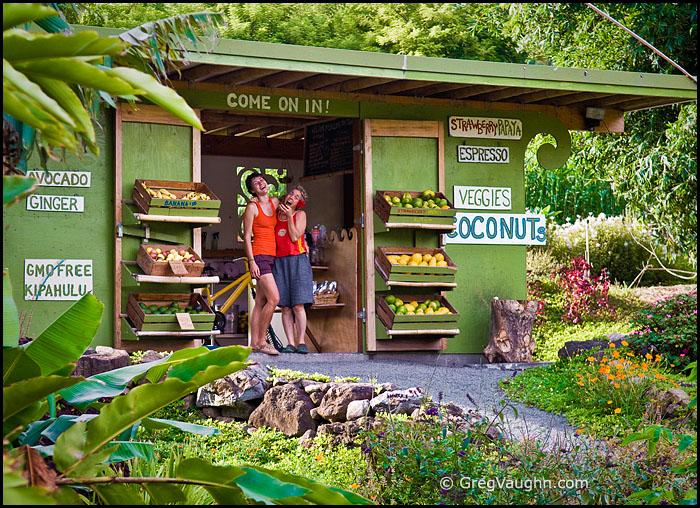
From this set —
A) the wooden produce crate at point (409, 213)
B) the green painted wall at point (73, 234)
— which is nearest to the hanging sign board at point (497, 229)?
the wooden produce crate at point (409, 213)

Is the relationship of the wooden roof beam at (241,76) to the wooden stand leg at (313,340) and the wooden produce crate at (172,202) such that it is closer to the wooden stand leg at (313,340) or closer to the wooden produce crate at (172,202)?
the wooden produce crate at (172,202)

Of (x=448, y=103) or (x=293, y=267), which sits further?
(x=448, y=103)

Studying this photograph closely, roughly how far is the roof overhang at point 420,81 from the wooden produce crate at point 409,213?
119 centimetres

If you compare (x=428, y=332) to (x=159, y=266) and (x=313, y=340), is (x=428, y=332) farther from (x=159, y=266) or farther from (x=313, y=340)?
(x=159, y=266)

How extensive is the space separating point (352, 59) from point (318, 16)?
20.9 metres

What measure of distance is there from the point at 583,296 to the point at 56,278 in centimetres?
955

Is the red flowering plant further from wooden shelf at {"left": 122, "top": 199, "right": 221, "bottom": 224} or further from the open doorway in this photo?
wooden shelf at {"left": 122, "top": 199, "right": 221, "bottom": 224}

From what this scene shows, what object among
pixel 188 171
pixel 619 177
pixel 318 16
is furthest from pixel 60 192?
pixel 318 16

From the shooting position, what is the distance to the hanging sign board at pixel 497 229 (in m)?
11.3

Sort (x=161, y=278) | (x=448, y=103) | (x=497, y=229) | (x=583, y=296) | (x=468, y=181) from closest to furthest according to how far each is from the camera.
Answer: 1. (x=161, y=278)
2. (x=448, y=103)
3. (x=468, y=181)
4. (x=497, y=229)
5. (x=583, y=296)

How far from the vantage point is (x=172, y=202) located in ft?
30.8

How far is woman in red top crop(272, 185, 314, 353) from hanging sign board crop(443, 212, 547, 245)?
1824mm

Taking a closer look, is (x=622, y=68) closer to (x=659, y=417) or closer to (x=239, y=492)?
(x=659, y=417)

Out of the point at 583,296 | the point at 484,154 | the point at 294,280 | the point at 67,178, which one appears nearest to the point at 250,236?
the point at 294,280
